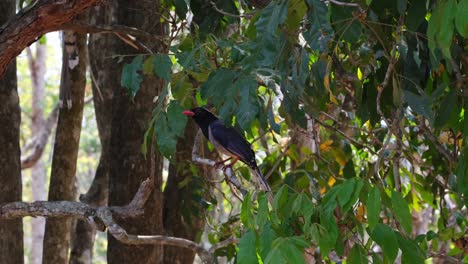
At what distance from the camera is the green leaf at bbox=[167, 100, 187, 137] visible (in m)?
3.69

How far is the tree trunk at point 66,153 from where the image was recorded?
5.81 m

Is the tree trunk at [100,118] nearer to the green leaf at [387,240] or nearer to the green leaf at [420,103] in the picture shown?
the green leaf at [420,103]

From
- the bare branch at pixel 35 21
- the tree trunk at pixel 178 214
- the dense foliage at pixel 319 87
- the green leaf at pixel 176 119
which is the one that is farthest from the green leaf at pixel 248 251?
the tree trunk at pixel 178 214

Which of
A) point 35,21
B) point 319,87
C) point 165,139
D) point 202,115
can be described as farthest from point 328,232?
point 202,115

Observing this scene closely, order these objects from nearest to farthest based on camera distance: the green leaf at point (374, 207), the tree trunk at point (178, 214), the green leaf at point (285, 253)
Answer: the green leaf at point (285, 253)
the green leaf at point (374, 207)
the tree trunk at point (178, 214)

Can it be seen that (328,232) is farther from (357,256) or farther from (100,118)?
(100,118)

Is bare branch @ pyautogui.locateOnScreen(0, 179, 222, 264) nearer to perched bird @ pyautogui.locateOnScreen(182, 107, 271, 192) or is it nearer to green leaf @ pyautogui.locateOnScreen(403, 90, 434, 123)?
perched bird @ pyautogui.locateOnScreen(182, 107, 271, 192)

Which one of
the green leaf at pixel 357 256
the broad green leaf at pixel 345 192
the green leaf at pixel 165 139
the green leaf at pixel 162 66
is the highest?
the green leaf at pixel 162 66

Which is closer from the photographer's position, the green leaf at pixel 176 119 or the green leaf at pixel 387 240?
the green leaf at pixel 387 240

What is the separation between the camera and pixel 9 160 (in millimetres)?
5000

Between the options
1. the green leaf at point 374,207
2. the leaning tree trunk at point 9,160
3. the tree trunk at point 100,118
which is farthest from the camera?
the tree trunk at point 100,118

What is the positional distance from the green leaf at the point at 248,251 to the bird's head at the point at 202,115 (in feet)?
8.49

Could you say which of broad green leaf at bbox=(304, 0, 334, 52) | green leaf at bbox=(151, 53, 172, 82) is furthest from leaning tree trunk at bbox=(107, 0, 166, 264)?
broad green leaf at bbox=(304, 0, 334, 52)

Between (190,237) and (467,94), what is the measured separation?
9.79ft
